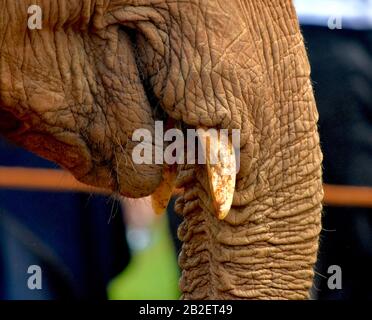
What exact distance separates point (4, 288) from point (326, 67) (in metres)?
1.22

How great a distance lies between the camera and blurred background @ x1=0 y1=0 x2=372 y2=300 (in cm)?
471

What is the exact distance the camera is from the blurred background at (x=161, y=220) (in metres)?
4.71

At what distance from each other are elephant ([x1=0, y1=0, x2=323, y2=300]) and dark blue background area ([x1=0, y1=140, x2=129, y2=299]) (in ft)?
5.73

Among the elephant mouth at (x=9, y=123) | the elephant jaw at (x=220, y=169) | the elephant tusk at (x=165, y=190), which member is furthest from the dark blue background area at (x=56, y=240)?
the elephant jaw at (x=220, y=169)

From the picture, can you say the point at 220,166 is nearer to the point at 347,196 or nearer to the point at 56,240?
the point at 56,240

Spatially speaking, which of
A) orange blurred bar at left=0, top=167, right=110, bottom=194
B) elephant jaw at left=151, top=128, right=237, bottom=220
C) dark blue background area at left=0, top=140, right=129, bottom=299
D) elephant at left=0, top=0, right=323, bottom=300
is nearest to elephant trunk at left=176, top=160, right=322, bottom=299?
elephant at left=0, top=0, right=323, bottom=300

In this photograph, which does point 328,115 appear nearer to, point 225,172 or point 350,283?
point 350,283

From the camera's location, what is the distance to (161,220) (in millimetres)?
4926

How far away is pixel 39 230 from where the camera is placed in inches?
187

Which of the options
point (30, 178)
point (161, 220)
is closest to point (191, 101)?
point (30, 178)

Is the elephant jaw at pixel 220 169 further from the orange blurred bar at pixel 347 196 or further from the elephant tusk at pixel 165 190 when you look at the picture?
the orange blurred bar at pixel 347 196

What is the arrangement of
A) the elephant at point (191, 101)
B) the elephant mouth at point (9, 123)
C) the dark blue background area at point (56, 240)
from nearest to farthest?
1. the elephant at point (191, 101)
2. the elephant mouth at point (9, 123)
3. the dark blue background area at point (56, 240)

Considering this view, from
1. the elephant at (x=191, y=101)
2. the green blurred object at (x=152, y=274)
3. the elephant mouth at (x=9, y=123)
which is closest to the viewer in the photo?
the elephant at (x=191, y=101)
